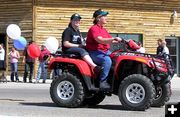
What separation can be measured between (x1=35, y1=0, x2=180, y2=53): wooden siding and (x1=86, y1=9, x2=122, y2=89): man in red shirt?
14904mm

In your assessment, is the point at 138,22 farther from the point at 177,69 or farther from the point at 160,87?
the point at 160,87

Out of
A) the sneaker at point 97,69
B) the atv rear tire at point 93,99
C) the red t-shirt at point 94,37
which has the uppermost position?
the red t-shirt at point 94,37

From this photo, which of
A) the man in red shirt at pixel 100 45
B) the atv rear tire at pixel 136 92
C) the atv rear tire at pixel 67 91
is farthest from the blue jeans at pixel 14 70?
the atv rear tire at pixel 136 92

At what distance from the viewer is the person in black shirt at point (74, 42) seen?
9.88 m

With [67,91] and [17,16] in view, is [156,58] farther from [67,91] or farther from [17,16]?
[17,16]

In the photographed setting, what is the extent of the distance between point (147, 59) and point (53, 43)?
6100 mm

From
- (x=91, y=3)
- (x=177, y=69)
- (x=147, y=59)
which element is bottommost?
(x=177, y=69)

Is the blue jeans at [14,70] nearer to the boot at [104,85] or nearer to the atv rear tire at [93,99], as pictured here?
the atv rear tire at [93,99]

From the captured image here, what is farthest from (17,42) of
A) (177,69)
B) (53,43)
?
(177,69)

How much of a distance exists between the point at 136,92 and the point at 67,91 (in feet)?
4.99

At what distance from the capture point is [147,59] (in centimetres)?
950

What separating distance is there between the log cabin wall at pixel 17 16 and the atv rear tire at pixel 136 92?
15.6 meters

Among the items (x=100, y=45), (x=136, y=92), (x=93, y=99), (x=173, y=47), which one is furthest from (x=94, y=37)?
(x=173, y=47)

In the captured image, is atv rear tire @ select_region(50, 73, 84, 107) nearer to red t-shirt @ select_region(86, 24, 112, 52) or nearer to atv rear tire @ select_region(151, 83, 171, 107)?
red t-shirt @ select_region(86, 24, 112, 52)
